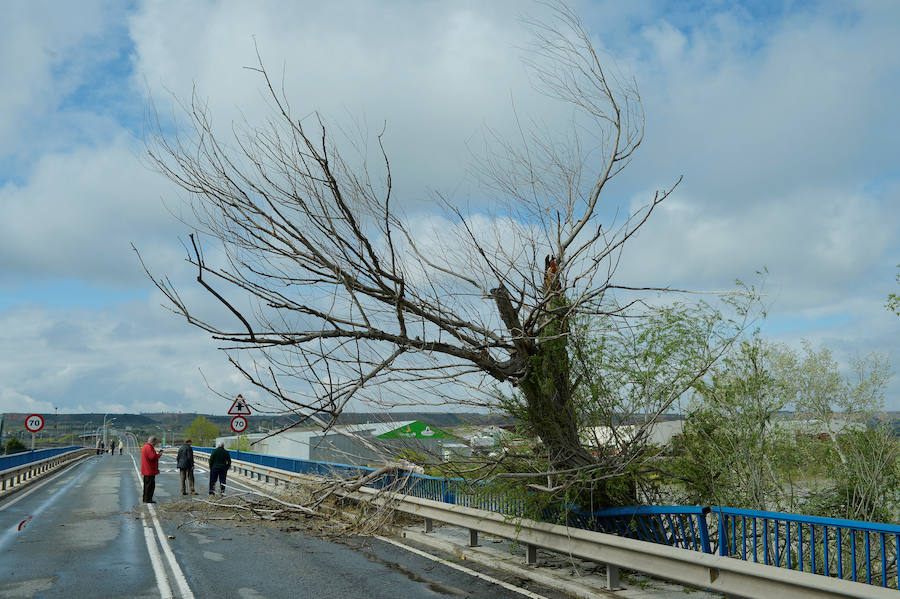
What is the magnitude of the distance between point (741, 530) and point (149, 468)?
54.4ft

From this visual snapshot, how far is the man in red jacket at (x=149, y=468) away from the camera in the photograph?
19.2 meters

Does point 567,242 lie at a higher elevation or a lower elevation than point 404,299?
higher

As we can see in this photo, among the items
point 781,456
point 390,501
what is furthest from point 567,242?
point 390,501

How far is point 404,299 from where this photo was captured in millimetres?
8469

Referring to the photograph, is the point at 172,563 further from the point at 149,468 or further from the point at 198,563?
the point at 149,468

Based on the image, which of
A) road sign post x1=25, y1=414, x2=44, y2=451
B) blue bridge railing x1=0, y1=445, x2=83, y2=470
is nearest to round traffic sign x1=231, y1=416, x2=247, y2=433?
blue bridge railing x1=0, y1=445, x2=83, y2=470

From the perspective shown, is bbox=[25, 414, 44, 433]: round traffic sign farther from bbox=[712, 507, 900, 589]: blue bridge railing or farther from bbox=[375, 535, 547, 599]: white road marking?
bbox=[712, 507, 900, 589]: blue bridge railing

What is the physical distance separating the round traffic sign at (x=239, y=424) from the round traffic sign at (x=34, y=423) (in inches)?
441

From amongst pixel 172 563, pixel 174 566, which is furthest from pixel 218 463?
pixel 174 566

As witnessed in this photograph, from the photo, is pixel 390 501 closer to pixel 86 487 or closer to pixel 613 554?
pixel 613 554

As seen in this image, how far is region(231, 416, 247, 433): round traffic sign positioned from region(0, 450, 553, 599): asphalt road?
951 cm

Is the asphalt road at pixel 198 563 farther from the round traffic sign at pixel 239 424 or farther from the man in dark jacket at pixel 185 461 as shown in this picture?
the round traffic sign at pixel 239 424

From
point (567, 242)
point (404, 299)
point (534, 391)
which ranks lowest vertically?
point (534, 391)

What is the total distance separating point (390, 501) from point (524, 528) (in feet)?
14.4
